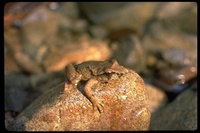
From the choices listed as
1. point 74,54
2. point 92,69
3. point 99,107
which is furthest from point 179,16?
point 99,107

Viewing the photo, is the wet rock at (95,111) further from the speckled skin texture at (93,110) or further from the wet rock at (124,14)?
the wet rock at (124,14)

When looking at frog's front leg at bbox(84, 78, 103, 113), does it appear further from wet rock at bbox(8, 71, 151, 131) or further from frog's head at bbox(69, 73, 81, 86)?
frog's head at bbox(69, 73, 81, 86)

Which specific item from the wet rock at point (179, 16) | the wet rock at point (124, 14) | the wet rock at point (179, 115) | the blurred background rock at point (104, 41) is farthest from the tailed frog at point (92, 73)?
the wet rock at point (124, 14)

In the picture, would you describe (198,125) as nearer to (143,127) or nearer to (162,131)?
(162,131)

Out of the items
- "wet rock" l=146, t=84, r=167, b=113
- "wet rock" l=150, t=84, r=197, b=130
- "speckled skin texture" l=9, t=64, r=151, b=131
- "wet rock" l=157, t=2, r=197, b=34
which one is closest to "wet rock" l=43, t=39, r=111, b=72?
"wet rock" l=146, t=84, r=167, b=113

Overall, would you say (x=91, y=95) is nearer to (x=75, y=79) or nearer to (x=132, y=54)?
(x=75, y=79)
